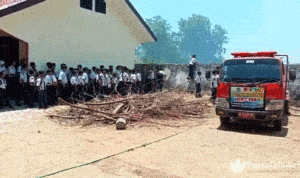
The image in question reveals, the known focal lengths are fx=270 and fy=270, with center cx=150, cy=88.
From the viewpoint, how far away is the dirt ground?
14.7 feet

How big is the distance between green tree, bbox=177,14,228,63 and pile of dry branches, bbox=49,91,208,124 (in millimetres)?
66203

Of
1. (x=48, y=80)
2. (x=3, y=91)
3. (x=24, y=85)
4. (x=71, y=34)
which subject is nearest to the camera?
(x=3, y=91)

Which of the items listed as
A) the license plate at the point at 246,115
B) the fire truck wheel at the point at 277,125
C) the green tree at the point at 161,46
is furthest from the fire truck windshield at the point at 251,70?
the green tree at the point at 161,46

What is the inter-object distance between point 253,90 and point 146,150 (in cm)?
345

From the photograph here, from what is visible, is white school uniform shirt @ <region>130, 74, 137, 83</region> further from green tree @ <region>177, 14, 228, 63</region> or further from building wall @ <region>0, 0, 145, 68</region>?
green tree @ <region>177, 14, 228, 63</region>

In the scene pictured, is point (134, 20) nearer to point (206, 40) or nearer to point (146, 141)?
point (146, 141)

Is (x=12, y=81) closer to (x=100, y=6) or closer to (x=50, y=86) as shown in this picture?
(x=50, y=86)

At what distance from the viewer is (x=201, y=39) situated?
254 ft

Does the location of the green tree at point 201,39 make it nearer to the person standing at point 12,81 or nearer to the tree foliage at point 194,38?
the tree foliage at point 194,38

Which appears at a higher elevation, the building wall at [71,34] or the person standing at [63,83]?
the building wall at [71,34]

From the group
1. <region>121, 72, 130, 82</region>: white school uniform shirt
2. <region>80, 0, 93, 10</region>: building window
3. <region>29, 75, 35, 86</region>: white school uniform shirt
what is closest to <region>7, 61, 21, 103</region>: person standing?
<region>29, 75, 35, 86</region>: white school uniform shirt

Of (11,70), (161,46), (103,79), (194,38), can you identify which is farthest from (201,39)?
(11,70)

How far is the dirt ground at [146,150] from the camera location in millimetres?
4495

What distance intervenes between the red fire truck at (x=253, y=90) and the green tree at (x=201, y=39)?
68031mm
